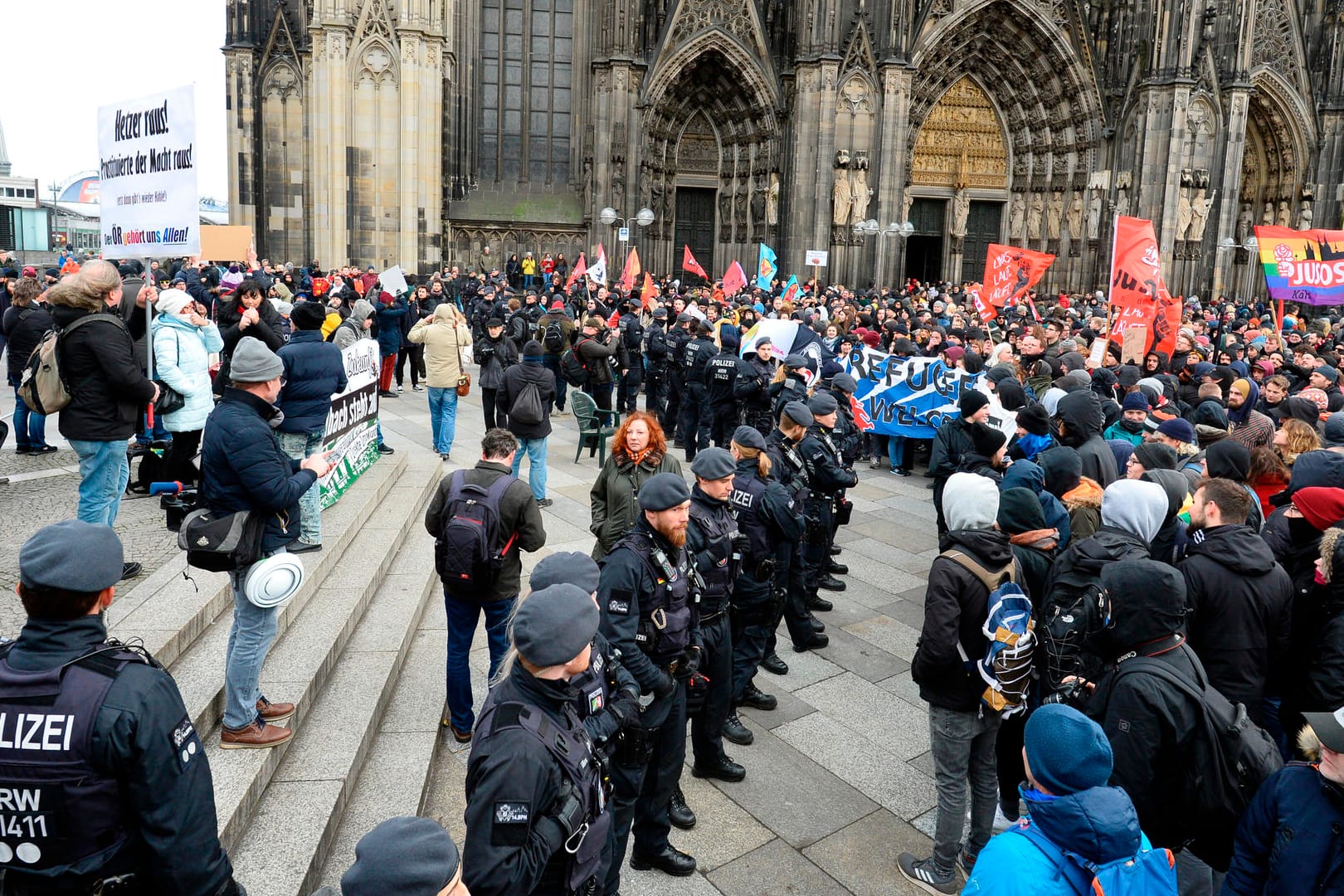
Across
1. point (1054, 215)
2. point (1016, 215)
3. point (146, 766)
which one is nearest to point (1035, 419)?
point (146, 766)

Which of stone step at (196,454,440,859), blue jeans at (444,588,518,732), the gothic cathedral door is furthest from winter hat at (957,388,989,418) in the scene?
the gothic cathedral door

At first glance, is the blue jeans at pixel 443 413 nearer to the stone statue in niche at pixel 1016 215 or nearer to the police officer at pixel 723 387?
the police officer at pixel 723 387

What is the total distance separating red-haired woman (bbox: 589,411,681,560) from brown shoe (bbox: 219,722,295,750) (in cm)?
201

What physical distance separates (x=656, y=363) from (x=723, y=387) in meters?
3.06

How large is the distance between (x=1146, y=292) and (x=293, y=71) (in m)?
23.2

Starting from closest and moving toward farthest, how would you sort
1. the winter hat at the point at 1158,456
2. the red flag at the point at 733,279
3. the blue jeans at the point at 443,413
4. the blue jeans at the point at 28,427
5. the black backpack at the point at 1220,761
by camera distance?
the black backpack at the point at 1220,761 → the winter hat at the point at 1158,456 → the blue jeans at the point at 28,427 → the blue jeans at the point at 443,413 → the red flag at the point at 733,279

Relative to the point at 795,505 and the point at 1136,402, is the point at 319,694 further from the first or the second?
the point at 1136,402

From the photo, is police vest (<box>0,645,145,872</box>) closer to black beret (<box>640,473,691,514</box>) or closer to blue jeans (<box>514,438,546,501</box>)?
black beret (<box>640,473,691,514</box>)

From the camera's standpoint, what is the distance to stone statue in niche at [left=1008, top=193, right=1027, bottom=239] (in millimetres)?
33125

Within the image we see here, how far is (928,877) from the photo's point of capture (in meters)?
4.18

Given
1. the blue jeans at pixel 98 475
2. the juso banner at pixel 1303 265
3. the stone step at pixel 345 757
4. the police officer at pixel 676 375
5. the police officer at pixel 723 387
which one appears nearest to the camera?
the stone step at pixel 345 757

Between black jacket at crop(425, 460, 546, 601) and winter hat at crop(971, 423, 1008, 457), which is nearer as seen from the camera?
black jacket at crop(425, 460, 546, 601)

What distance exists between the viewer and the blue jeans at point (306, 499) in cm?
662

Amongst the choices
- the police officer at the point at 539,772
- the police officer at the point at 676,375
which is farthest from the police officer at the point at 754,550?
the police officer at the point at 676,375
